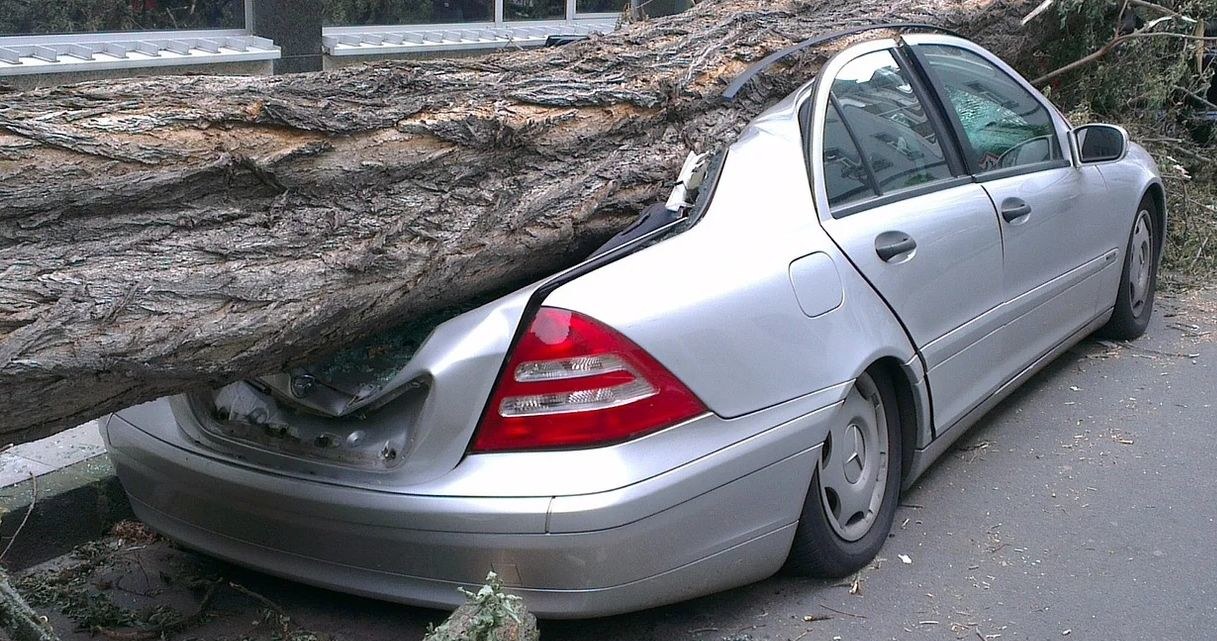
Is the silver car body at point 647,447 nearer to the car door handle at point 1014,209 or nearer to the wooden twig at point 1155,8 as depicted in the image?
the car door handle at point 1014,209

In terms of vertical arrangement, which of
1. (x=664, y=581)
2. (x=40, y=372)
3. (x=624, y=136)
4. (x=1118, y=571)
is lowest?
(x=1118, y=571)

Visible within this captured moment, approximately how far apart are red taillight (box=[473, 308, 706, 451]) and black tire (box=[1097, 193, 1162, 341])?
359cm

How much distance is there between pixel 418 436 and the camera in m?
3.03

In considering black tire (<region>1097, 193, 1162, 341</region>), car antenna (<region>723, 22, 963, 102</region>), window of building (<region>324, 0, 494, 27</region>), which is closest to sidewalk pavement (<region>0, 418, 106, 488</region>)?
car antenna (<region>723, 22, 963, 102</region>)

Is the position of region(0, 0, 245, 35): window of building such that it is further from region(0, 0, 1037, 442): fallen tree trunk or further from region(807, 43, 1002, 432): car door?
region(807, 43, 1002, 432): car door

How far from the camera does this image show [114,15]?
7148 millimetres

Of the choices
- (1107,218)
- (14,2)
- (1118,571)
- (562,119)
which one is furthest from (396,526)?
(14,2)

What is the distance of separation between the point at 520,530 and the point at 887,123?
2.07 meters

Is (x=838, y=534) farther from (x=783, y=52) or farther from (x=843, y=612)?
(x=783, y=52)

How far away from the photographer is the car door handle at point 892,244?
3.73 metres

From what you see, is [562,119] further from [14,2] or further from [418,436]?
[14,2]

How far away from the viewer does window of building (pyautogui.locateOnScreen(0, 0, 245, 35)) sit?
6.74 m

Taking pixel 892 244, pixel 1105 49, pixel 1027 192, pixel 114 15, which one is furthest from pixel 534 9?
pixel 892 244

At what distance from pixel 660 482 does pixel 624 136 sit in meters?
1.42
